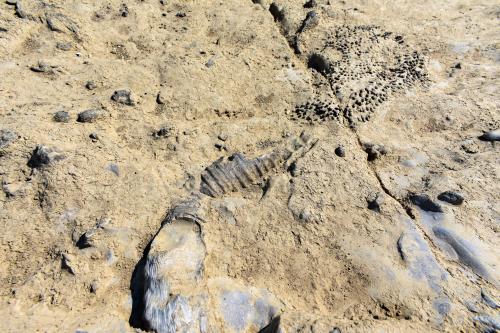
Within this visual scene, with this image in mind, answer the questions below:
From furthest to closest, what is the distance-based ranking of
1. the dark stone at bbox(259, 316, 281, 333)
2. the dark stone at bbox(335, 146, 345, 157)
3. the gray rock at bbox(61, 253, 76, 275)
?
the dark stone at bbox(335, 146, 345, 157) → the gray rock at bbox(61, 253, 76, 275) → the dark stone at bbox(259, 316, 281, 333)

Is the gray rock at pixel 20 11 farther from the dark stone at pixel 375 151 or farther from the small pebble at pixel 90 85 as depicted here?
the dark stone at pixel 375 151

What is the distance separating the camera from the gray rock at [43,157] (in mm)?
2734

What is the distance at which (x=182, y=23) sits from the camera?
165 inches

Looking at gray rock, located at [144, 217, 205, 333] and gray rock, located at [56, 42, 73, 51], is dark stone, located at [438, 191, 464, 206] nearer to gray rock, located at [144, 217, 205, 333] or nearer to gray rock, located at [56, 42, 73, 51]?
gray rock, located at [144, 217, 205, 333]

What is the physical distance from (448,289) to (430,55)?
2.40 metres

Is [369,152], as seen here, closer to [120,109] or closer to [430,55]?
[430,55]

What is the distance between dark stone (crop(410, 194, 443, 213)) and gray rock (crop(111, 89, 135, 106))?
2252 mm

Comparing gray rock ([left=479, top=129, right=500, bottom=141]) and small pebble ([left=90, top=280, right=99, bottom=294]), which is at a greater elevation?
gray rock ([left=479, top=129, right=500, bottom=141])

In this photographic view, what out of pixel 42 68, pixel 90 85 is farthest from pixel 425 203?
pixel 42 68

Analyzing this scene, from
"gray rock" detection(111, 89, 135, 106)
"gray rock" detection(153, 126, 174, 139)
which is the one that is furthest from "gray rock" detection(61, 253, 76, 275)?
"gray rock" detection(111, 89, 135, 106)

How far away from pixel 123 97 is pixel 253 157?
3.96 feet

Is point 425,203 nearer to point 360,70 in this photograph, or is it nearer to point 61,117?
point 360,70

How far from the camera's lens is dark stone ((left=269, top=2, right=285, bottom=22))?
4.25m

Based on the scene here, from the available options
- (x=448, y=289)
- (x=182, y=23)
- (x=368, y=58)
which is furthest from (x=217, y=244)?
(x=182, y=23)
